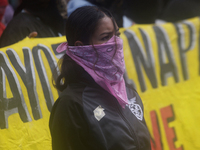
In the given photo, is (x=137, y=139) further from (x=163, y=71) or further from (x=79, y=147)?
(x=163, y=71)

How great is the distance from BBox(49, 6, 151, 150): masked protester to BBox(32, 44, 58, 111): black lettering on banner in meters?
0.41

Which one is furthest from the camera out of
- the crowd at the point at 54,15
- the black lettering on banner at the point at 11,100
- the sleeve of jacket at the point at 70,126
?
the crowd at the point at 54,15

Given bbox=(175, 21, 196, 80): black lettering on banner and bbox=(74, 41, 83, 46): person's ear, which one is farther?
bbox=(175, 21, 196, 80): black lettering on banner

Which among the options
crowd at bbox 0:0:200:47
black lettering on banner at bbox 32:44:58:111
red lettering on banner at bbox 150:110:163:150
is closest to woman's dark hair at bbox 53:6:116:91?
black lettering on banner at bbox 32:44:58:111

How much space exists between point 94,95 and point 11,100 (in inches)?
24.4

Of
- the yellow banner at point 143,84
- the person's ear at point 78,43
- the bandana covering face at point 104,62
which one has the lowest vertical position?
the yellow banner at point 143,84

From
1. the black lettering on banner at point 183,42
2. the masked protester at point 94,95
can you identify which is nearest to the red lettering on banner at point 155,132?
the black lettering on banner at point 183,42

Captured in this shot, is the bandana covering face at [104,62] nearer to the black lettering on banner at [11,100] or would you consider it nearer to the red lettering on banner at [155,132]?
the black lettering on banner at [11,100]

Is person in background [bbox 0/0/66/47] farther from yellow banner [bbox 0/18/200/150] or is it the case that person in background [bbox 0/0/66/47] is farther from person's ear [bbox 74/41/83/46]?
person's ear [bbox 74/41/83/46]

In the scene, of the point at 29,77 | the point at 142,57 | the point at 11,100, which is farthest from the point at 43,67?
the point at 142,57

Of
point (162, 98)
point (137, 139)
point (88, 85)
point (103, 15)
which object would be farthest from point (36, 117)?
point (162, 98)

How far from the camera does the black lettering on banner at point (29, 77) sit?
4.64ft

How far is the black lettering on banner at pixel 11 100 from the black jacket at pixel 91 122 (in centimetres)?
46

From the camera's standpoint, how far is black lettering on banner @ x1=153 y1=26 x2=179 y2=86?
1.81 m
